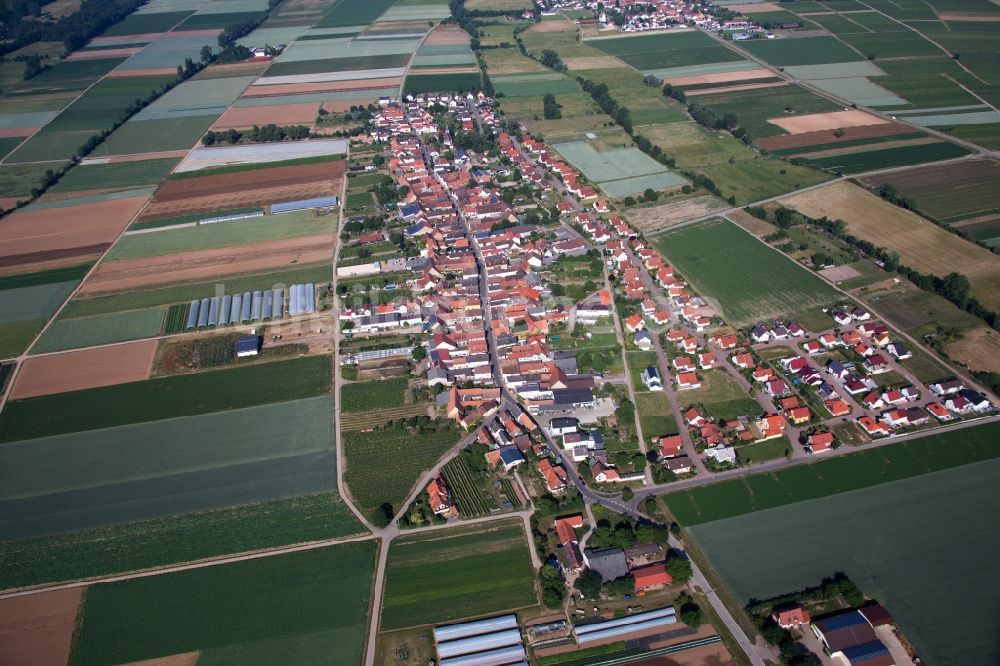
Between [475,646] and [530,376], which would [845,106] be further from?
[475,646]

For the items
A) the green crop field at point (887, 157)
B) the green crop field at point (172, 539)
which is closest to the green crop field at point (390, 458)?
the green crop field at point (172, 539)

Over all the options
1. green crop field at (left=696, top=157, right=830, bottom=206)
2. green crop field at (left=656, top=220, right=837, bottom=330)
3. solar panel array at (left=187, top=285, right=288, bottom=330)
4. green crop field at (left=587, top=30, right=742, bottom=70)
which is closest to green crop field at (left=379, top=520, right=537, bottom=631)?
solar panel array at (left=187, top=285, right=288, bottom=330)

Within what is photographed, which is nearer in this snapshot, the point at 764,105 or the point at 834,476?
the point at 834,476

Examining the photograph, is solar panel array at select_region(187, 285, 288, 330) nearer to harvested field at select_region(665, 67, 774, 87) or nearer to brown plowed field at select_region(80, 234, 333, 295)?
brown plowed field at select_region(80, 234, 333, 295)

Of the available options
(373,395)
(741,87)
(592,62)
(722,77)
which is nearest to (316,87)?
(592,62)

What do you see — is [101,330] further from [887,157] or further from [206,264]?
[887,157]
